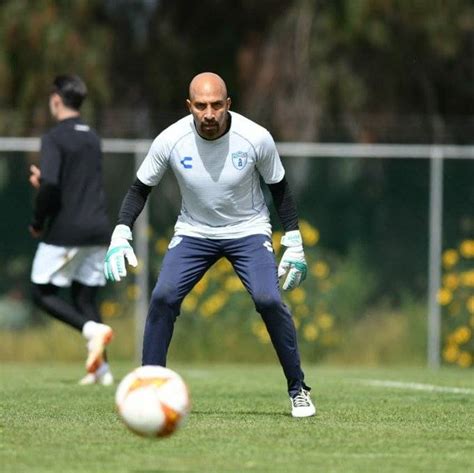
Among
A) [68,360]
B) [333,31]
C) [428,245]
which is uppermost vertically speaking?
[333,31]

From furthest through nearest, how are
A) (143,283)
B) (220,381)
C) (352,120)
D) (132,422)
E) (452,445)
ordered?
(352,120)
(143,283)
(220,381)
(452,445)
(132,422)

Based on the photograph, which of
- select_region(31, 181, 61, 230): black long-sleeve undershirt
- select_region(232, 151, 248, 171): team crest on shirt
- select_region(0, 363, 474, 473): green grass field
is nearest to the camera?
select_region(0, 363, 474, 473): green grass field

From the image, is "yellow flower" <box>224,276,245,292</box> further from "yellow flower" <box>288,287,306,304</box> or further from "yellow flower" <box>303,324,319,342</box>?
"yellow flower" <box>303,324,319,342</box>

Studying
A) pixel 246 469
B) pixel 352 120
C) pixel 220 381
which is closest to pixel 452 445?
pixel 246 469

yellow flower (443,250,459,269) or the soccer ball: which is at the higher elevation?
yellow flower (443,250,459,269)

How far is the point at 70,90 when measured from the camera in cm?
1148

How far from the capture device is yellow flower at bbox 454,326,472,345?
52.3 feet

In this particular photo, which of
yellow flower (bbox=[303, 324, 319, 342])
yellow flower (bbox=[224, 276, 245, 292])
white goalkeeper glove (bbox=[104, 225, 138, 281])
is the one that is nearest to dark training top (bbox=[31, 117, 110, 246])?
white goalkeeper glove (bbox=[104, 225, 138, 281])

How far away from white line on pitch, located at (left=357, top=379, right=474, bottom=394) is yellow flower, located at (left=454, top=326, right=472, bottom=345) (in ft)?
12.4

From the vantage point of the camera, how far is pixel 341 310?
16125 millimetres

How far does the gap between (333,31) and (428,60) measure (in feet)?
8.36

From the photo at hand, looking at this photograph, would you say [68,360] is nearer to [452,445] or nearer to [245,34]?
[245,34]

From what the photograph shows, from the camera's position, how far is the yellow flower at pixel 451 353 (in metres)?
16.0

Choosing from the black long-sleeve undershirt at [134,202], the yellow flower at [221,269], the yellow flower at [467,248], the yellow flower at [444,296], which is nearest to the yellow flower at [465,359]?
the yellow flower at [444,296]
